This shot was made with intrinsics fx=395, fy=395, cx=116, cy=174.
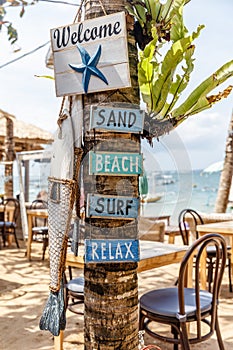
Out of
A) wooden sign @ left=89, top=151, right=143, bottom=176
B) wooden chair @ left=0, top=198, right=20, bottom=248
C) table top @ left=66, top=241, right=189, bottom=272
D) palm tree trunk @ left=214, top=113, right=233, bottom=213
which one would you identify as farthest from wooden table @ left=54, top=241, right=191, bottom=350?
wooden chair @ left=0, top=198, right=20, bottom=248

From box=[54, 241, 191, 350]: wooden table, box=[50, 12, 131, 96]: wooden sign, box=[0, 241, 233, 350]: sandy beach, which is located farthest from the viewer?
box=[0, 241, 233, 350]: sandy beach

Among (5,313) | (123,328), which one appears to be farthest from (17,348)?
(123,328)

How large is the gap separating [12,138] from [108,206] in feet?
22.8

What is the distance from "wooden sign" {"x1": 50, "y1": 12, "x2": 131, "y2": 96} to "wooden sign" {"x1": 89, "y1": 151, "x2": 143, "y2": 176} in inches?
6.8

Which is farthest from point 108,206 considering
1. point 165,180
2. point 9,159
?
point 9,159

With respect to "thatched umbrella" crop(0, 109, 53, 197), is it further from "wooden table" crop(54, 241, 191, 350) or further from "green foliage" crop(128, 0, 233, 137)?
"green foliage" crop(128, 0, 233, 137)

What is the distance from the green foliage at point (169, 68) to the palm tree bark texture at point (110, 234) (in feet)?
0.15

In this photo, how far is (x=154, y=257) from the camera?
2.29 metres

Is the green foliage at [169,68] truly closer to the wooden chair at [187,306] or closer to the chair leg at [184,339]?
the wooden chair at [187,306]

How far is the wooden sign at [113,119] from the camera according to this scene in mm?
1031

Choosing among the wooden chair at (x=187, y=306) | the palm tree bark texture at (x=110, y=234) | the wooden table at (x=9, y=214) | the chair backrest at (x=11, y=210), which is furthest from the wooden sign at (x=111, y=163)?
the wooden table at (x=9, y=214)

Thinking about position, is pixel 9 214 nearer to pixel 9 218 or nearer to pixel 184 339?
pixel 9 218

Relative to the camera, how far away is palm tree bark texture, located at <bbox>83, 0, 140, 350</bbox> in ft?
3.41

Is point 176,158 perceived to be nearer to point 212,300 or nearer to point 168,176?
point 168,176
